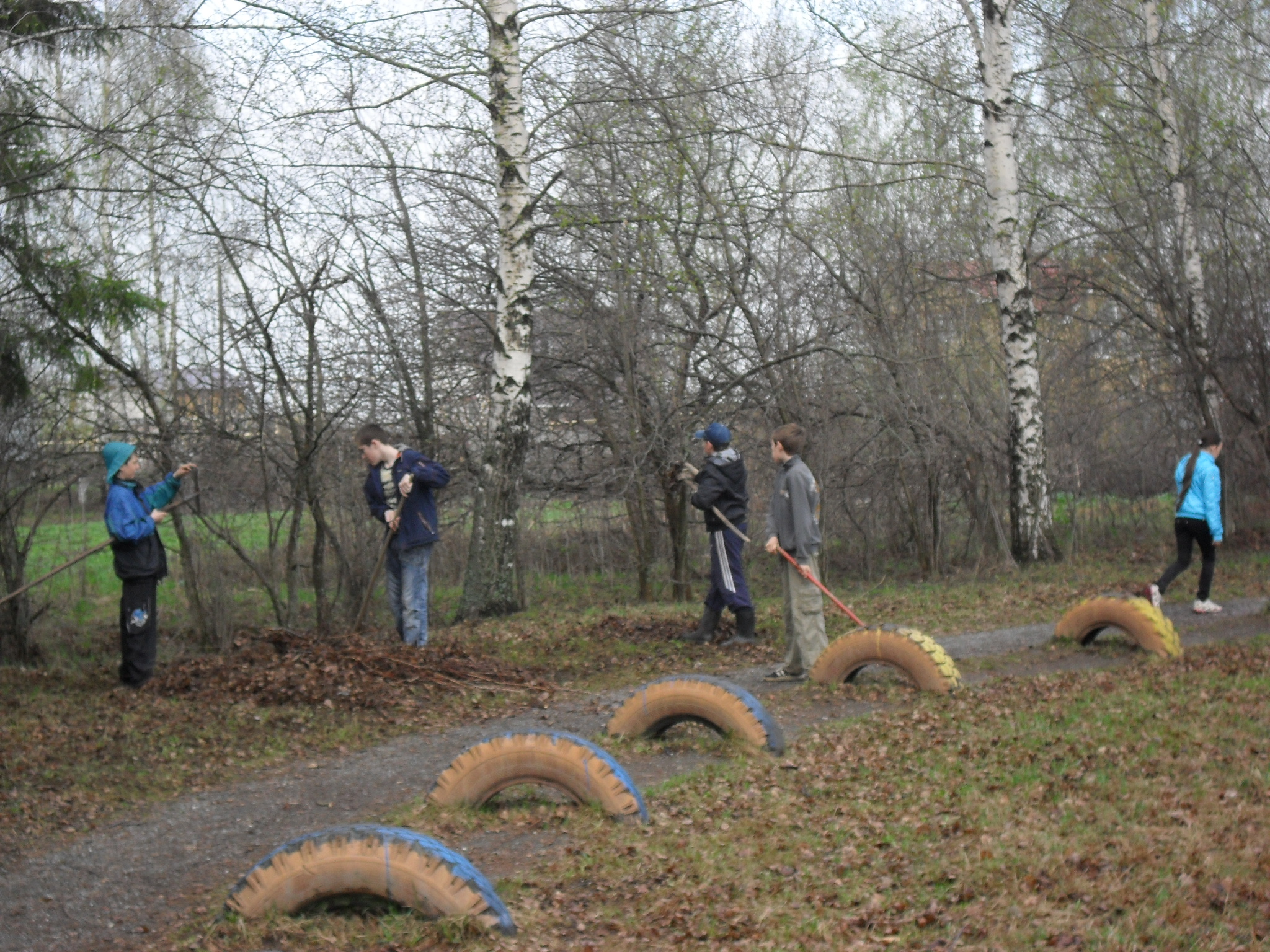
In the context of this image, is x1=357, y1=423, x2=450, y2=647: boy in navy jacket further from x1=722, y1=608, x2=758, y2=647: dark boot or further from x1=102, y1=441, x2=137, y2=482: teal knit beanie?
x1=722, y1=608, x2=758, y2=647: dark boot

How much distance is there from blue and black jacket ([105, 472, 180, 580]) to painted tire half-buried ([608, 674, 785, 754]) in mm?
4445

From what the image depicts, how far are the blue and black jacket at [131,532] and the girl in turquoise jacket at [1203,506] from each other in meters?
8.95

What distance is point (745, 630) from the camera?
10852 mm

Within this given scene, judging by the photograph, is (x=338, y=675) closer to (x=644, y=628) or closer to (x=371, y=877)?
(x=644, y=628)

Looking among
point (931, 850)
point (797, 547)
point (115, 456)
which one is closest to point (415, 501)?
point (115, 456)

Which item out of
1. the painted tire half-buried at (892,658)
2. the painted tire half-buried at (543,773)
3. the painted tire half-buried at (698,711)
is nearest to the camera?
the painted tire half-buried at (543,773)

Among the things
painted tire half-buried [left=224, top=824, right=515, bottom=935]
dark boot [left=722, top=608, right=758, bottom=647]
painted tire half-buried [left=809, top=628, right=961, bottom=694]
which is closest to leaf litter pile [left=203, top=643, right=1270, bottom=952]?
painted tire half-buried [left=224, top=824, right=515, bottom=935]

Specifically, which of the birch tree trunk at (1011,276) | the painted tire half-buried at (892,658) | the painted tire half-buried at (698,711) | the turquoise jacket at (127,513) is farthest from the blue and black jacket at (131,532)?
the birch tree trunk at (1011,276)

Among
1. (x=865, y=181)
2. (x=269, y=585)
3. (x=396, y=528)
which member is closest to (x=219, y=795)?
(x=396, y=528)

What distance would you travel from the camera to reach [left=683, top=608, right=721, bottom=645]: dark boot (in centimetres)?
1083

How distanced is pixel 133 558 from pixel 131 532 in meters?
0.21

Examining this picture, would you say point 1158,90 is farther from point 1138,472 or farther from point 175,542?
point 175,542

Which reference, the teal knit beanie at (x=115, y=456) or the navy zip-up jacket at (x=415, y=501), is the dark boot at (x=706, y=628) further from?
the teal knit beanie at (x=115, y=456)

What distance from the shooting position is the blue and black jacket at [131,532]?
9.42 m
